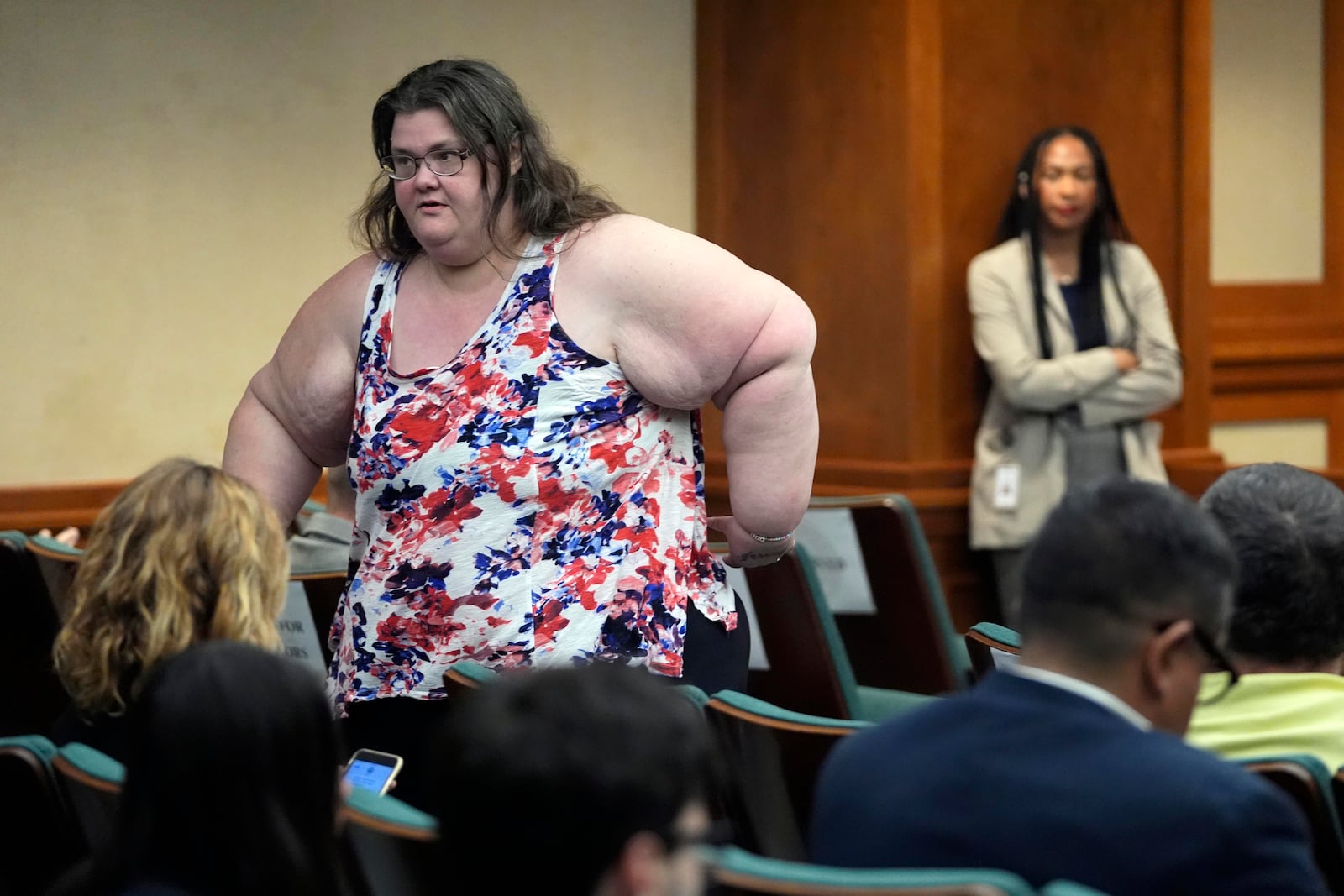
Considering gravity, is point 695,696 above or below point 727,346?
below

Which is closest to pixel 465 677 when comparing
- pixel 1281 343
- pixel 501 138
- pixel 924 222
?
pixel 501 138

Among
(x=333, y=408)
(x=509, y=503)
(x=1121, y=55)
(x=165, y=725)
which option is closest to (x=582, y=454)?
(x=509, y=503)

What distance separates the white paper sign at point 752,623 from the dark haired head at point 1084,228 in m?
1.97

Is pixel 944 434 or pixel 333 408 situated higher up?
pixel 333 408

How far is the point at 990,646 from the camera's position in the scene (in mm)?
2254

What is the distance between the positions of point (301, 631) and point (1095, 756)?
1870mm

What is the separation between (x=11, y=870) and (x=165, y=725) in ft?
2.19

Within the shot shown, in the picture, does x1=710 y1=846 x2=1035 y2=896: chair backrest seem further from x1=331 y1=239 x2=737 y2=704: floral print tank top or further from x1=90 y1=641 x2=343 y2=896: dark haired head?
x1=331 y1=239 x2=737 y2=704: floral print tank top

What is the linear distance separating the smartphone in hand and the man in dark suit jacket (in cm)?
64

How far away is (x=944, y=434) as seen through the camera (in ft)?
16.0

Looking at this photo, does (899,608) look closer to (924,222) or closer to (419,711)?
(419,711)

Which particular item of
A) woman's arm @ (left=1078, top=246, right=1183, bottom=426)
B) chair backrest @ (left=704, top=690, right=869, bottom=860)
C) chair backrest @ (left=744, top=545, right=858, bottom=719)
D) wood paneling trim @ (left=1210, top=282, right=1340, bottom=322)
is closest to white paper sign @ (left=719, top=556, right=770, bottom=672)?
chair backrest @ (left=744, top=545, right=858, bottom=719)

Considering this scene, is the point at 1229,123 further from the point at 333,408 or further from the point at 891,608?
the point at 333,408

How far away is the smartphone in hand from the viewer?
1.96 m
